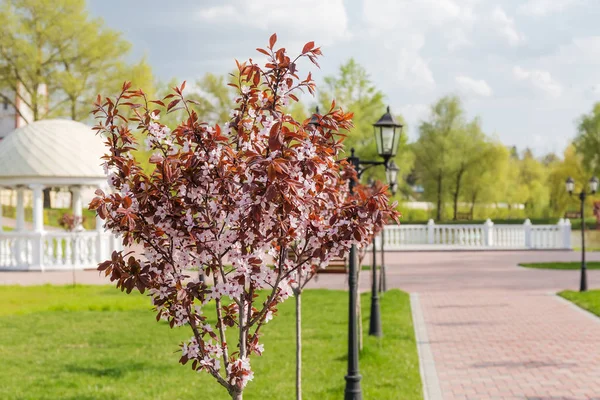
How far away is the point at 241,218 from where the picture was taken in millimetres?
4094

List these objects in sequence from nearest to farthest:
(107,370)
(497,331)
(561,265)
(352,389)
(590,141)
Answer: (352,389) < (107,370) < (497,331) < (561,265) < (590,141)

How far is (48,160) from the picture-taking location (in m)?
23.7

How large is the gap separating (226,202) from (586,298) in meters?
13.4

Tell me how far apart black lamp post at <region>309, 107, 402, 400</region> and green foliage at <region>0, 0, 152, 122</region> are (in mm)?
30906

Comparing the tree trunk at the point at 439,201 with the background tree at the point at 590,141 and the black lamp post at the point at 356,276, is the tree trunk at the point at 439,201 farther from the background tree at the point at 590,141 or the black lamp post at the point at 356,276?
the black lamp post at the point at 356,276

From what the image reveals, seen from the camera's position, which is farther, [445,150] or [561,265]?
[445,150]

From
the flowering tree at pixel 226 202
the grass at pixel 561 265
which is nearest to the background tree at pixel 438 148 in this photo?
the grass at pixel 561 265

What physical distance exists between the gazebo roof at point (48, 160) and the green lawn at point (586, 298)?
14.4 metres

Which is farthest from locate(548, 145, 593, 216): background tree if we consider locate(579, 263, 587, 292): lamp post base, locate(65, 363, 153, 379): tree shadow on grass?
locate(65, 363, 153, 379): tree shadow on grass

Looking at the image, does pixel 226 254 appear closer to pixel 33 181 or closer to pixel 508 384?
pixel 508 384

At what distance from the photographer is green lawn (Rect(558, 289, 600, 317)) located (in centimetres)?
1451

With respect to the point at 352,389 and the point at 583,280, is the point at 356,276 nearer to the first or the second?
the point at 352,389

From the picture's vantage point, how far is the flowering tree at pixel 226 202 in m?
4.05

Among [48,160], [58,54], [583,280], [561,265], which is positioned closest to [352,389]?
[583,280]
